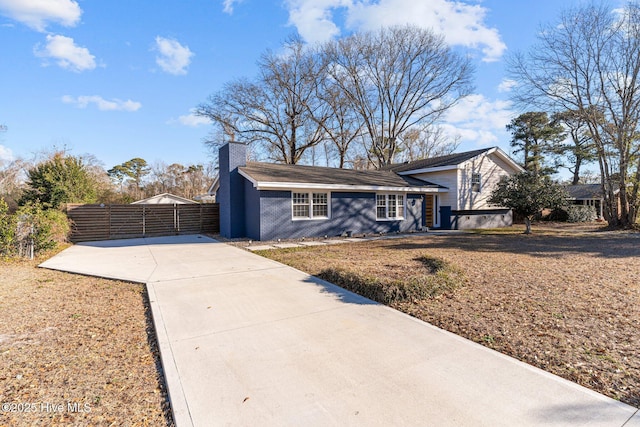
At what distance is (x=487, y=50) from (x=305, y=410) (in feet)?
61.3

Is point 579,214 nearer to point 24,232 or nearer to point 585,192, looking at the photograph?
point 585,192

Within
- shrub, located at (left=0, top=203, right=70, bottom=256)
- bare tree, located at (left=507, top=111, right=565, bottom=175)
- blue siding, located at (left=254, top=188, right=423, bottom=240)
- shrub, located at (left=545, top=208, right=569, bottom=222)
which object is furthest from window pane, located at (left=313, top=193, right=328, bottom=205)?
bare tree, located at (left=507, top=111, right=565, bottom=175)

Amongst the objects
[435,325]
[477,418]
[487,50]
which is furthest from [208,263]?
[487,50]

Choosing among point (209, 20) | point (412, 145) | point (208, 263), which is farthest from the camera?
point (412, 145)

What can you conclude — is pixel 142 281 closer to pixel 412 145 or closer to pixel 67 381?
pixel 67 381

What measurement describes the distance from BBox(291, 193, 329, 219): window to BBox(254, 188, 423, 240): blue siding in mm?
248

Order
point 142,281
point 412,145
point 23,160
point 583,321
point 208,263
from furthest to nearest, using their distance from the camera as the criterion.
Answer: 1. point 412,145
2. point 23,160
3. point 208,263
4. point 142,281
5. point 583,321

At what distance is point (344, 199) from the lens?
14.4 meters

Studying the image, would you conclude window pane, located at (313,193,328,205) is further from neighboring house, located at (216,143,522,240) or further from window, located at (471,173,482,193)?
window, located at (471,173,482,193)

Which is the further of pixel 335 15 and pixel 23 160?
pixel 23 160

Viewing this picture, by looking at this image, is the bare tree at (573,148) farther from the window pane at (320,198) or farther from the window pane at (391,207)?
the window pane at (320,198)

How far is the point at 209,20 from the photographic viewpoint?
12.2 m

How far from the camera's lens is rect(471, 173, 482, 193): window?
1849 cm

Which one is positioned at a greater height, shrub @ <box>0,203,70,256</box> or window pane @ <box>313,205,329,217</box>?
window pane @ <box>313,205,329,217</box>
